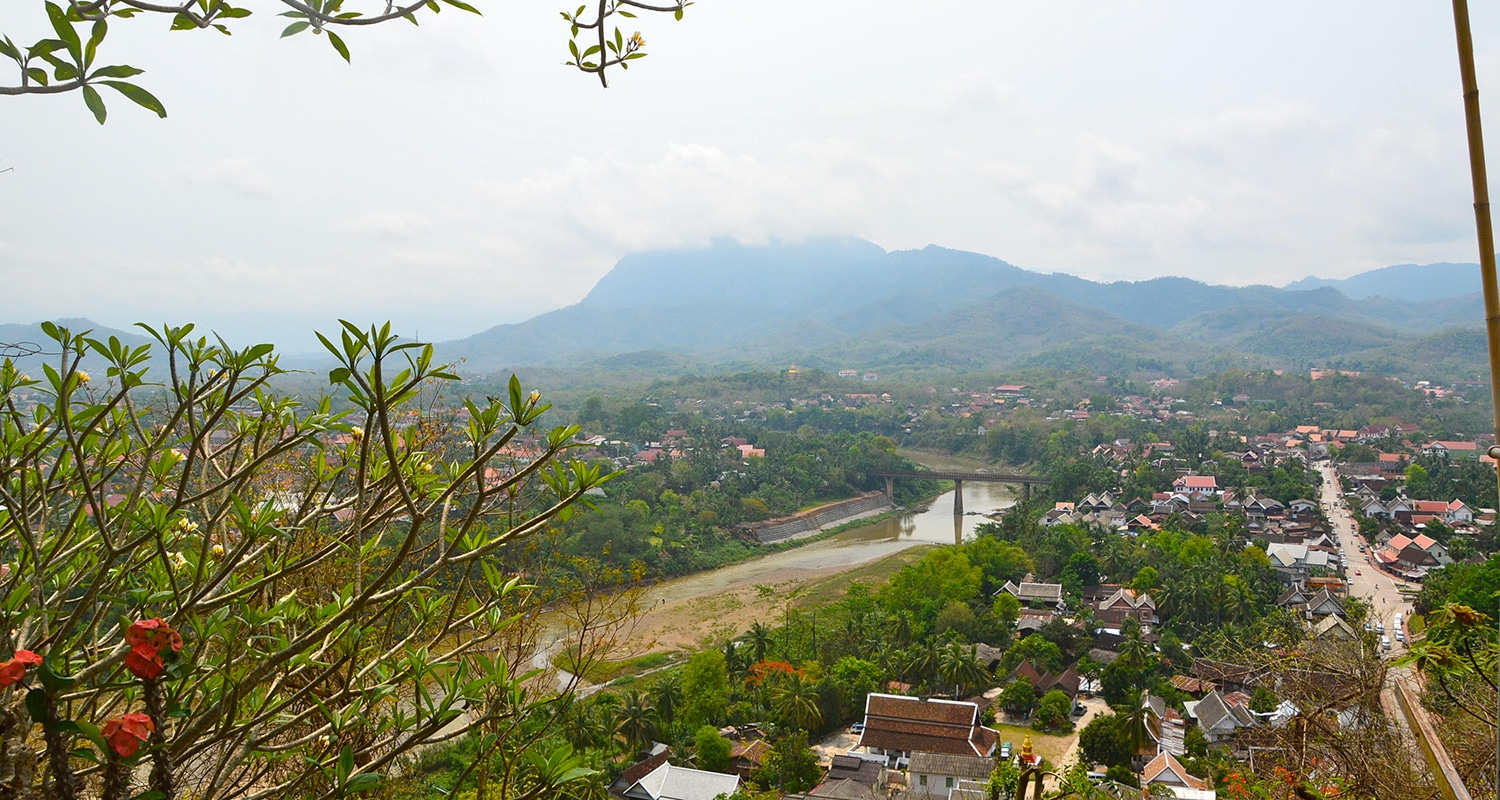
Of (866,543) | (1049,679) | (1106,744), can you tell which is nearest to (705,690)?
(1106,744)

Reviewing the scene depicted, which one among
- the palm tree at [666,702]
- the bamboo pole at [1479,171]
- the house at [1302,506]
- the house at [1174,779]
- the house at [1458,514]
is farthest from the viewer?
the house at [1302,506]

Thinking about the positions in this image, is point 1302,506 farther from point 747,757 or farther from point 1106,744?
point 747,757

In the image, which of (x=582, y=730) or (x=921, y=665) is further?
(x=921, y=665)

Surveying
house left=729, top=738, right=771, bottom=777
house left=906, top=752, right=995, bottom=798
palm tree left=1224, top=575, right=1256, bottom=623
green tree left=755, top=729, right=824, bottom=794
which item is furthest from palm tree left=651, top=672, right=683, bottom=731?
palm tree left=1224, top=575, right=1256, bottom=623

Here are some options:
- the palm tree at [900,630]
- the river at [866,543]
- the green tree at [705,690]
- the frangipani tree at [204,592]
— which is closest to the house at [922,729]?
the green tree at [705,690]

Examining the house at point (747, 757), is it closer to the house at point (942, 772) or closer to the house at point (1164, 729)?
the house at point (942, 772)

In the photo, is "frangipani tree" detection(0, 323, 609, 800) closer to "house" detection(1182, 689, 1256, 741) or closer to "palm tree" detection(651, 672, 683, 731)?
"palm tree" detection(651, 672, 683, 731)
